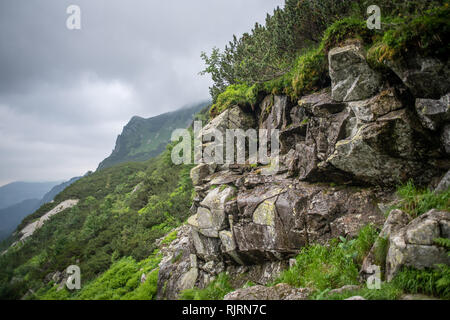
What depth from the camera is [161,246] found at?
1459 cm

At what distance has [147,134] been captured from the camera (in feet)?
429

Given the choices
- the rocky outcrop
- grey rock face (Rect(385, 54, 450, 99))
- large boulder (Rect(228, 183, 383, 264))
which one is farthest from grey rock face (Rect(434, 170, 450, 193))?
the rocky outcrop

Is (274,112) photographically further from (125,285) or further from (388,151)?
(125,285)

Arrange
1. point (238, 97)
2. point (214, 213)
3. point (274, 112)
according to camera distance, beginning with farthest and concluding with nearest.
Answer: point (238, 97)
point (274, 112)
point (214, 213)

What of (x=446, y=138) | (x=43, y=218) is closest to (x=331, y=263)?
(x=446, y=138)

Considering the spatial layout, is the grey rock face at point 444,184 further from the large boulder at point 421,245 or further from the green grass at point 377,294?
the green grass at point 377,294

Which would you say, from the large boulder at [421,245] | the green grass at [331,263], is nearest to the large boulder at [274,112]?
the green grass at [331,263]

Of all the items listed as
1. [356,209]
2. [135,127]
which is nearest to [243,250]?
[356,209]

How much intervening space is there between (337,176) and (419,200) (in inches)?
85.9

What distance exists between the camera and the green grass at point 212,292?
6.88 meters

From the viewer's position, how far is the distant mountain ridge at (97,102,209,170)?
110 meters

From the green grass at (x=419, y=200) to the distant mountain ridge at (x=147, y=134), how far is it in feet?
342

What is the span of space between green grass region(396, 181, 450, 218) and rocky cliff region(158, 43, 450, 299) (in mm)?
340

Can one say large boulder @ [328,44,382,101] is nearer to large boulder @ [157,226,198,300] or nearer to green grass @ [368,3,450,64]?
green grass @ [368,3,450,64]
